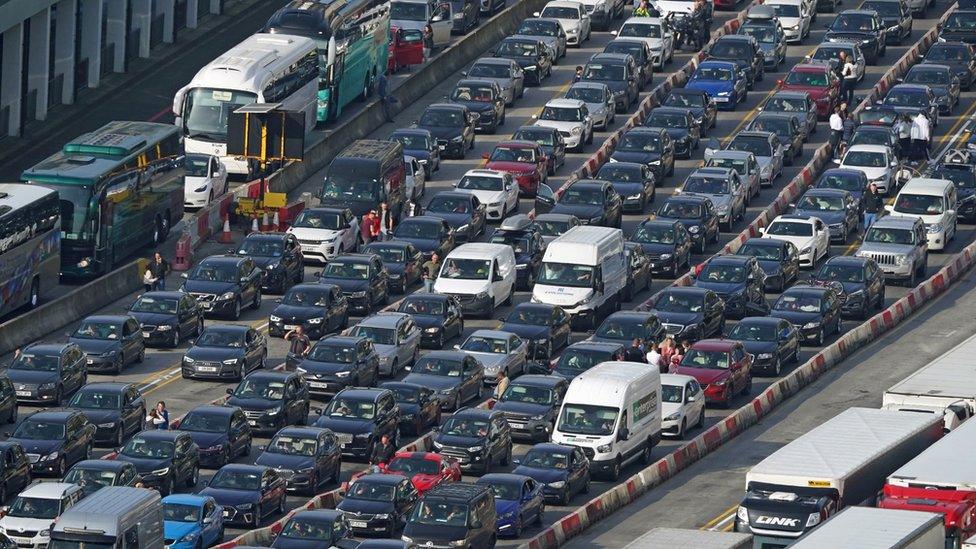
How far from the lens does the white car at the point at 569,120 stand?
8669cm

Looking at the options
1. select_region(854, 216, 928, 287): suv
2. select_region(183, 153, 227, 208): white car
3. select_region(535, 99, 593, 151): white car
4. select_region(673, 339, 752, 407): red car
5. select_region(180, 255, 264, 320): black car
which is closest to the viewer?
select_region(673, 339, 752, 407): red car

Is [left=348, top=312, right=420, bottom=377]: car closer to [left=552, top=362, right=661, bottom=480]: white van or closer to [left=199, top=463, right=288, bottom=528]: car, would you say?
[left=552, top=362, right=661, bottom=480]: white van

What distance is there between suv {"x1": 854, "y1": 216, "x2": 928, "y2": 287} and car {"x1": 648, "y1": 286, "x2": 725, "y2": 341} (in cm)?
612

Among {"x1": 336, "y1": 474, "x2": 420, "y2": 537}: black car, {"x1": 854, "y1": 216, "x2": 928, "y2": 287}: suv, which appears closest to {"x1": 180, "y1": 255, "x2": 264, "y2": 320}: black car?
{"x1": 336, "y1": 474, "x2": 420, "y2": 537}: black car

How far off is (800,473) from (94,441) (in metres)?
16.9

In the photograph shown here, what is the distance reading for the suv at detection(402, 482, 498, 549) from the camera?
54.0m

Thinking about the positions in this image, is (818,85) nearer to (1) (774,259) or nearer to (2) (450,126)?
(2) (450,126)

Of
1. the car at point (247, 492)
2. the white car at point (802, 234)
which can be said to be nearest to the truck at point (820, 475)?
the car at point (247, 492)

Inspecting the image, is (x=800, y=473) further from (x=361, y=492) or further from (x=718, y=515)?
(x=361, y=492)

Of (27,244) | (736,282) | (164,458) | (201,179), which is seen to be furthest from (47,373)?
(736,282)

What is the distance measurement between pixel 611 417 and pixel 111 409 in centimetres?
1123

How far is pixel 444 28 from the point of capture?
98.3 metres

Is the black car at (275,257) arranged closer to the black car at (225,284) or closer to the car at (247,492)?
the black car at (225,284)

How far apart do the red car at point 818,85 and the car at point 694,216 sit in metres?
13.7
